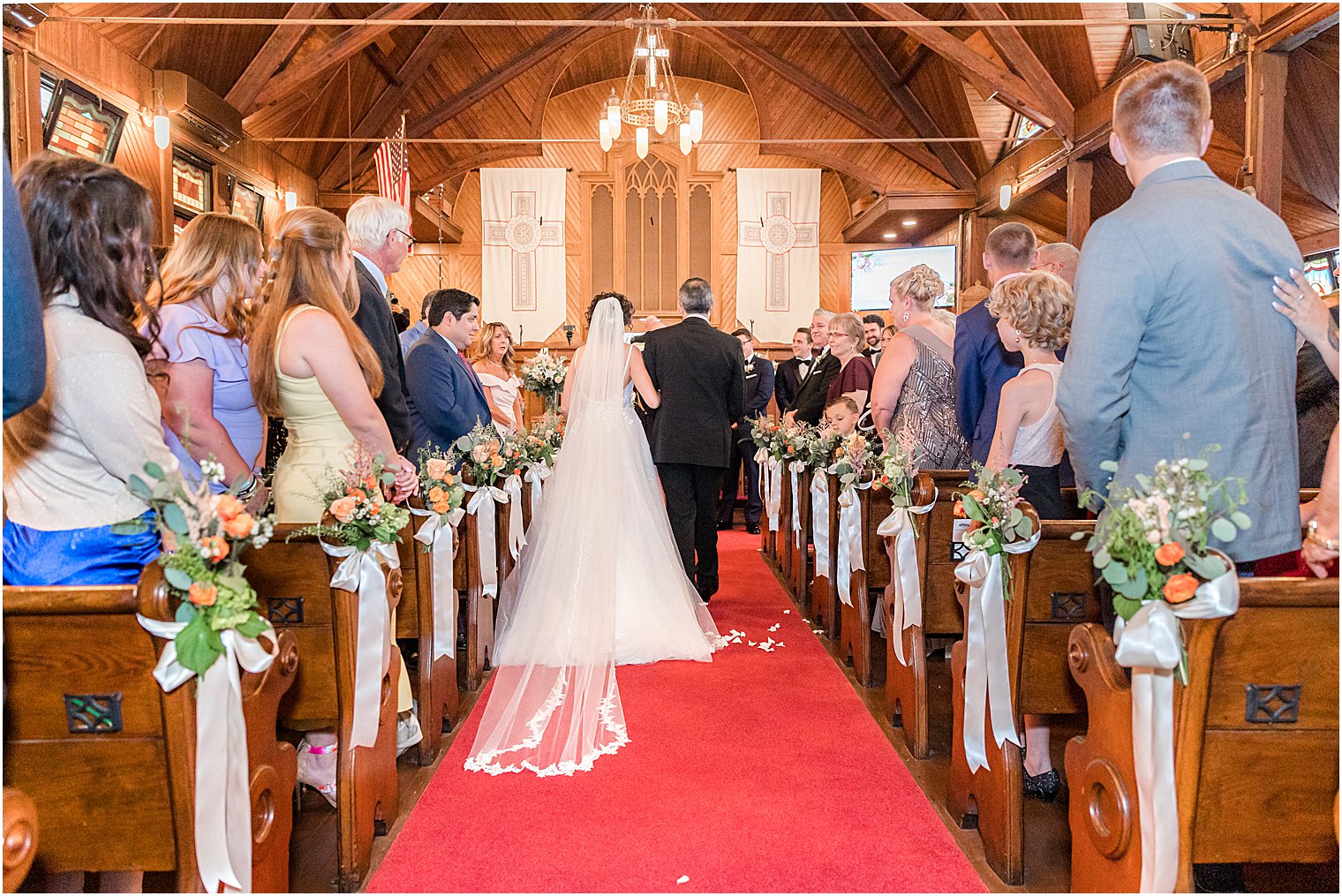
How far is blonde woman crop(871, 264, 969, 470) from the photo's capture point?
436 centimetres

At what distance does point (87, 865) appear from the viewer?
1.79 m

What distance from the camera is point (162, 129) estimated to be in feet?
27.6

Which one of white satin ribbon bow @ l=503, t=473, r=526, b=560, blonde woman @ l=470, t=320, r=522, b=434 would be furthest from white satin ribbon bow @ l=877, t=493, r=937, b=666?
blonde woman @ l=470, t=320, r=522, b=434

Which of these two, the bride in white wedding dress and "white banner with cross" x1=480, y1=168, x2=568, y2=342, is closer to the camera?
the bride in white wedding dress

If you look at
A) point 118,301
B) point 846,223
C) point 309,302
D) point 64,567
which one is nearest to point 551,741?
point 309,302

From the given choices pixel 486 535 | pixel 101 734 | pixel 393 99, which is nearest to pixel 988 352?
pixel 486 535

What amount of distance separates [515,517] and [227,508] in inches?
146

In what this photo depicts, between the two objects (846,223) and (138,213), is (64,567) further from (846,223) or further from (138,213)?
(846,223)

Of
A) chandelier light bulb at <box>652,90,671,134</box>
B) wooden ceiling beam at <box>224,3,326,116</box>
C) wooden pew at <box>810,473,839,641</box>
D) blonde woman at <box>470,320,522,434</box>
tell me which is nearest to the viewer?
wooden pew at <box>810,473,839,641</box>

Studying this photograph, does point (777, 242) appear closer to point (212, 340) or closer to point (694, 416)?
point (694, 416)

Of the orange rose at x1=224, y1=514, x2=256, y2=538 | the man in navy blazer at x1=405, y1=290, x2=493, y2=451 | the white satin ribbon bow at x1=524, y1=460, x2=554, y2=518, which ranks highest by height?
the man in navy blazer at x1=405, y1=290, x2=493, y2=451

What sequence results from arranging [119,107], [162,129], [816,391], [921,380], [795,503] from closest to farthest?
1. [921,380]
2. [795,503]
3. [816,391]
4. [119,107]
5. [162,129]

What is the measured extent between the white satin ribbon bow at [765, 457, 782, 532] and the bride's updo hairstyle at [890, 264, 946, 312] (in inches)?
97.0

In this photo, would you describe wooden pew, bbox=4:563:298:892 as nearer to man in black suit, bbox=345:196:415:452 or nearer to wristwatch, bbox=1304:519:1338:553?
man in black suit, bbox=345:196:415:452
